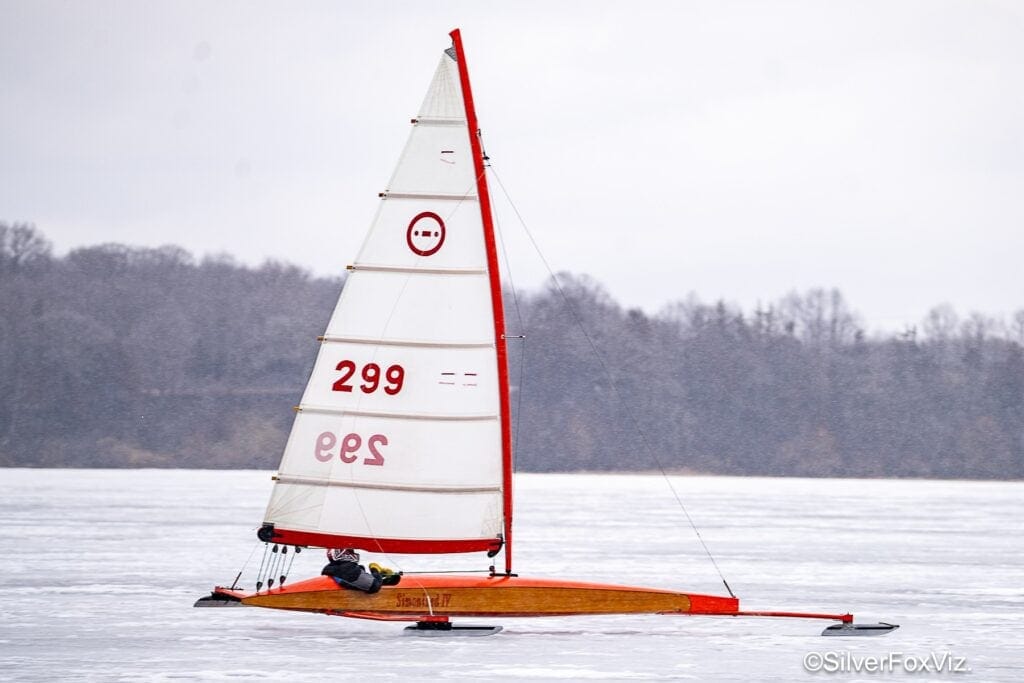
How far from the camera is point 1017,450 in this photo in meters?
108

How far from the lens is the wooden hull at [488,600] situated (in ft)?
54.9

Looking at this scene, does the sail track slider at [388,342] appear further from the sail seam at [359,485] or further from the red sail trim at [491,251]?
the sail seam at [359,485]

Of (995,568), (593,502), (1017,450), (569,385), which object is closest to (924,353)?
(1017,450)

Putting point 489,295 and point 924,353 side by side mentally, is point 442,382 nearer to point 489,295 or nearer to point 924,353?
point 489,295

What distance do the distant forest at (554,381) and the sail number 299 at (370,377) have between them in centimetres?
8324

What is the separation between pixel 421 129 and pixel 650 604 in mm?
5521

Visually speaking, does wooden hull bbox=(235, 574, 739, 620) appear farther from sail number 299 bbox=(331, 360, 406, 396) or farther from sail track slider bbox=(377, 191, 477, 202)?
sail track slider bbox=(377, 191, 477, 202)

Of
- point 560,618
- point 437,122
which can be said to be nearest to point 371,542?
point 560,618

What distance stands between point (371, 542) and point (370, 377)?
173 centimetres

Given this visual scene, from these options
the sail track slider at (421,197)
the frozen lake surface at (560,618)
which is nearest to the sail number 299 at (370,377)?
the sail track slider at (421,197)

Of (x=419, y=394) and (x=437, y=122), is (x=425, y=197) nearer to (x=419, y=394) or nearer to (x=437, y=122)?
(x=437, y=122)

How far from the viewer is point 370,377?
657 inches

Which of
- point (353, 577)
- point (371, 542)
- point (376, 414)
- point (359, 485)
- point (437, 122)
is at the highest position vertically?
point (437, 122)

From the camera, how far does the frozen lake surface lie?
15.4 metres
